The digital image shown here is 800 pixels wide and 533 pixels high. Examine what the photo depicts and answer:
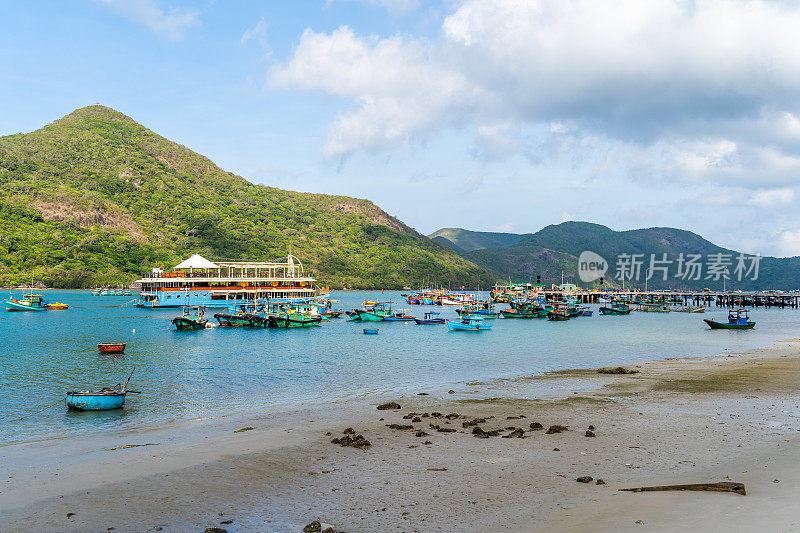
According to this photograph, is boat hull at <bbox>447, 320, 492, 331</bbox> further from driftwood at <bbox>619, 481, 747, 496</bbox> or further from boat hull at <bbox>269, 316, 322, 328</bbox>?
driftwood at <bbox>619, 481, 747, 496</bbox>

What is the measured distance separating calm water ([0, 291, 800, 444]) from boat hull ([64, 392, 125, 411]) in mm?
618

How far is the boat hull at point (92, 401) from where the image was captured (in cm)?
2461

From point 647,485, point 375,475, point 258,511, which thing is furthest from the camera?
point 375,475

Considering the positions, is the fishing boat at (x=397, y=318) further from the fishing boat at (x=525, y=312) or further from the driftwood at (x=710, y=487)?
the driftwood at (x=710, y=487)

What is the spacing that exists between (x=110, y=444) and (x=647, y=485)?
17105 millimetres

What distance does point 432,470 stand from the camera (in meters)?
15.4

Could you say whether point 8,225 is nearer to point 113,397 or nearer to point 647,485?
point 113,397

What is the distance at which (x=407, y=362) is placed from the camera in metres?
45.3

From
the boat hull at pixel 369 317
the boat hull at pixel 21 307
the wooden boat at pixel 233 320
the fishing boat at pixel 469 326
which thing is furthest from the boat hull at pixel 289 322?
the boat hull at pixel 21 307

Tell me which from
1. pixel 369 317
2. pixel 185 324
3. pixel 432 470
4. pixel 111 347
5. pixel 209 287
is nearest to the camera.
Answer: pixel 432 470

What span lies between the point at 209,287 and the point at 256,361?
98.6m

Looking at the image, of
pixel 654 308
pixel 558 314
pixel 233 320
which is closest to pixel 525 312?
pixel 558 314

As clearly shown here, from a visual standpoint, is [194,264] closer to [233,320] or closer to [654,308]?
[233,320]

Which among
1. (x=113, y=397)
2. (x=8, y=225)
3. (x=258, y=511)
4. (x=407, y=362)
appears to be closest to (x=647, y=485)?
(x=258, y=511)
